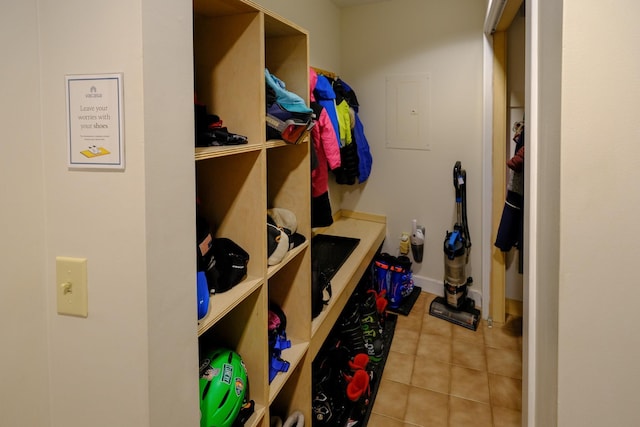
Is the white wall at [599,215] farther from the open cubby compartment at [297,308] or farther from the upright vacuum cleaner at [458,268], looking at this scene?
the upright vacuum cleaner at [458,268]

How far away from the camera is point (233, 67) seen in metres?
1.40

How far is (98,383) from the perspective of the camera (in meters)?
0.95

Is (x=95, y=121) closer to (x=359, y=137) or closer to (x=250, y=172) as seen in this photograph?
(x=250, y=172)

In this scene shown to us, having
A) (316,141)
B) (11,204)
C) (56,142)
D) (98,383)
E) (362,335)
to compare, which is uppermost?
(316,141)

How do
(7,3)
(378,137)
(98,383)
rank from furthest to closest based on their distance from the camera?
(378,137)
(98,383)
(7,3)

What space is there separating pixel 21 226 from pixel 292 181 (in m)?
1.08

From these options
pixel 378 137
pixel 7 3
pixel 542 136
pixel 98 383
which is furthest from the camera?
pixel 378 137

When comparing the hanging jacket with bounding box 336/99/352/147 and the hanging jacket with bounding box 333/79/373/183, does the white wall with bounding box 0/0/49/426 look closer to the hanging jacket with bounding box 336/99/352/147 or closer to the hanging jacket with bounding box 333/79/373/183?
the hanging jacket with bounding box 336/99/352/147

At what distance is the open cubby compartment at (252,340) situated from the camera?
1.50m

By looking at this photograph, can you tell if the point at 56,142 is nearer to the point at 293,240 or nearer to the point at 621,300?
the point at 293,240

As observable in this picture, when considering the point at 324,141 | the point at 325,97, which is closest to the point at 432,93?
the point at 325,97

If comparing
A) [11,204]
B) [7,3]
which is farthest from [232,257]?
[7,3]

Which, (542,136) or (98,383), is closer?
(98,383)

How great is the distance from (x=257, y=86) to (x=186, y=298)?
2.43 ft
